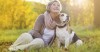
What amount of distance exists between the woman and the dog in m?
0.06

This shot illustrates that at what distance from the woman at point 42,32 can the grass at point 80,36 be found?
0.05 m

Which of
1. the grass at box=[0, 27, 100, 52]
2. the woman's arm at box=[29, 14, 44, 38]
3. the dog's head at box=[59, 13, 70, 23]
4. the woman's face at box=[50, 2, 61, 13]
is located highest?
the woman's face at box=[50, 2, 61, 13]

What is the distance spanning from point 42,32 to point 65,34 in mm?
236

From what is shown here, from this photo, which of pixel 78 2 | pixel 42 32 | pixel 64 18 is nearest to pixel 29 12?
pixel 42 32

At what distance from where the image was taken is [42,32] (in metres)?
3.82

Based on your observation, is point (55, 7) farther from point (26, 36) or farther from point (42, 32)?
point (26, 36)

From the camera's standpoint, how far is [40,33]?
12.5ft

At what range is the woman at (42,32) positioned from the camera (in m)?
3.78

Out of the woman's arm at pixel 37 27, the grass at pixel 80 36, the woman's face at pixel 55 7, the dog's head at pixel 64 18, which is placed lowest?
the grass at pixel 80 36

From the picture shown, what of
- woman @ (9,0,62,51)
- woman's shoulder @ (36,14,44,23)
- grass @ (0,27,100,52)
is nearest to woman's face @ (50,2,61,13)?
woman @ (9,0,62,51)

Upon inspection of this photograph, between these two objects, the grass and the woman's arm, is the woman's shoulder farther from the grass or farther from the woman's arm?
the grass

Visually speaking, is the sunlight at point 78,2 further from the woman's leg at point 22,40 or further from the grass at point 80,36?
the woman's leg at point 22,40

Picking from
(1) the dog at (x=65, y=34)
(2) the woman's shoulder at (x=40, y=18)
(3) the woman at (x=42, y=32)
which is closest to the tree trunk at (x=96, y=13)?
(1) the dog at (x=65, y=34)

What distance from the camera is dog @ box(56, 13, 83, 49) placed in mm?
3771
